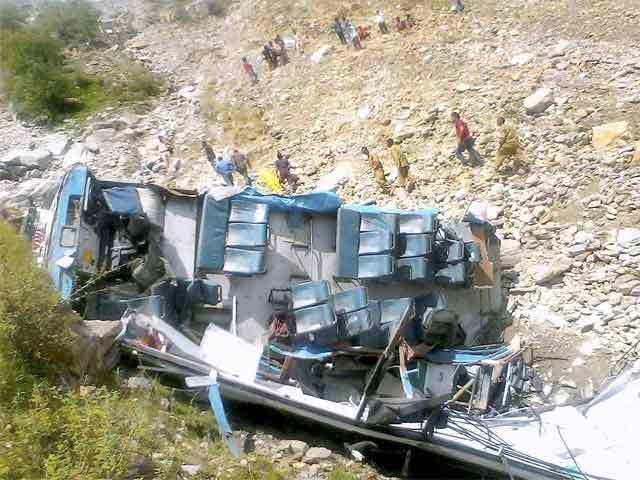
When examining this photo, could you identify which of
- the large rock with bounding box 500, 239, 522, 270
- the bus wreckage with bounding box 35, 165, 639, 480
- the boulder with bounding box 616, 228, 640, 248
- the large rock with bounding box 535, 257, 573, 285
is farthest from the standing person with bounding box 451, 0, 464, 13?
the bus wreckage with bounding box 35, 165, 639, 480

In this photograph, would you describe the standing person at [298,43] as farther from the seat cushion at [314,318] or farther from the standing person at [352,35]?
the seat cushion at [314,318]

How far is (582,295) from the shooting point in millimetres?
7621

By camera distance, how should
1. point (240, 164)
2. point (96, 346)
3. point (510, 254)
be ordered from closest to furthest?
point (96, 346)
point (510, 254)
point (240, 164)

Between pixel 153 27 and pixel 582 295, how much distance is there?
15.8 meters

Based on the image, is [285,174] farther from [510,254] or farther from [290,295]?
[290,295]

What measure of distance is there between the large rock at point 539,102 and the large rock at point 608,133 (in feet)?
4.33

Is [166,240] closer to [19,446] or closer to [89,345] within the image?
[89,345]

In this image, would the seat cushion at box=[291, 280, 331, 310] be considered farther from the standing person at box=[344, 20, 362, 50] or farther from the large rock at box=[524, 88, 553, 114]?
the standing person at box=[344, 20, 362, 50]

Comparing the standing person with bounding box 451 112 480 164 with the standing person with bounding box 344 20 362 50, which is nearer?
the standing person with bounding box 451 112 480 164

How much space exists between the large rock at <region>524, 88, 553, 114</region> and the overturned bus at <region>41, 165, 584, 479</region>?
13.9ft

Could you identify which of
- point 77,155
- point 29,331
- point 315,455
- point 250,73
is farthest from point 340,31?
point 29,331

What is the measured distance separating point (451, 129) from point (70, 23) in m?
12.6

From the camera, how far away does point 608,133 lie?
9.49 meters

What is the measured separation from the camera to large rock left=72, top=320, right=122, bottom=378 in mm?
5293
